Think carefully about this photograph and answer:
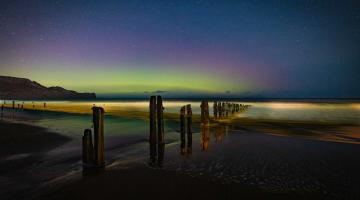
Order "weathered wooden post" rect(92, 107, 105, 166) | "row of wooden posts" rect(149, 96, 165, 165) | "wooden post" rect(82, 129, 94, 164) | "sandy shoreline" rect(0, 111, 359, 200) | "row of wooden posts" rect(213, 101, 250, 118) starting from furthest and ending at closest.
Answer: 1. "row of wooden posts" rect(213, 101, 250, 118)
2. "row of wooden posts" rect(149, 96, 165, 165)
3. "wooden post" rect(82, 129, 94, 164)
4. "weathered wooden post" rect(92, 107, 105, 166)
5. "sandy shoreline" rect(0, 111, 359, 200)

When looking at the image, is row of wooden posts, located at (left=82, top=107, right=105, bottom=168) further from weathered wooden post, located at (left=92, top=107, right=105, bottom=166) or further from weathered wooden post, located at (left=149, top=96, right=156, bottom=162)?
A: weathered wooden post, located at (left=149, top=96, right=156, bottom=162)

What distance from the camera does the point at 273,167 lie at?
9.41m

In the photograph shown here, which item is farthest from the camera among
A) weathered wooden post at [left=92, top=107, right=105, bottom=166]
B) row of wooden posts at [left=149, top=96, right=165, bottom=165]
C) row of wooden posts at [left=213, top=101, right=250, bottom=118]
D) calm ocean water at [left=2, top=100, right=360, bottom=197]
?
row of wooden posts at [left=213, top=101, right=250, bottom=118]

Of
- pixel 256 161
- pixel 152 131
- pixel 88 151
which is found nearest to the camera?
pixel 88 151

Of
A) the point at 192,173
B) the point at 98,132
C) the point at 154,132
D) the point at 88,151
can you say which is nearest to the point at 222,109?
the point at 154,132

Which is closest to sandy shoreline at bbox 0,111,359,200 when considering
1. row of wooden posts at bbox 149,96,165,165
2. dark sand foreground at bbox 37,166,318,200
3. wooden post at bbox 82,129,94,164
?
dark sand foreground at bbox 37,166,318,200

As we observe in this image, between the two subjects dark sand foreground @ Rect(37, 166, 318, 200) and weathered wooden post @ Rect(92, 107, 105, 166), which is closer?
dark sand foreground @ Rect(37, 166, 318, 200)

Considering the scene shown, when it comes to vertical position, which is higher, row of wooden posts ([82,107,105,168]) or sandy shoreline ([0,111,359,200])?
row of wooden posts ([82,107,105,168])

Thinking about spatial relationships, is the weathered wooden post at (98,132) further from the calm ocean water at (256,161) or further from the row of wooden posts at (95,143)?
the calm ocean water at (256,161)

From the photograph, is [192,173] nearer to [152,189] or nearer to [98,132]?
[152,189]

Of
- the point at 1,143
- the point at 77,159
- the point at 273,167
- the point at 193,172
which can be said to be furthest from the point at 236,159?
the point at 1,143

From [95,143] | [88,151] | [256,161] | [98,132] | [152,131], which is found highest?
[98,132]

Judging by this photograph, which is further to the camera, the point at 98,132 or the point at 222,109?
the point at 222,109

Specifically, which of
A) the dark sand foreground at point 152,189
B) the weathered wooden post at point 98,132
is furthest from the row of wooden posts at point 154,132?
the weathered wooden post at point 98,132
